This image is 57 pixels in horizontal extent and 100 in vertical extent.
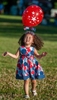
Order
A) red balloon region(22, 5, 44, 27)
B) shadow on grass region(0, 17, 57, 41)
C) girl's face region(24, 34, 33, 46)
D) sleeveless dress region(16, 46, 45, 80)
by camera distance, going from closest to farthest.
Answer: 1. sleeveless dress region(16, 46, 45, 80)
2. girl's face region(24, 34, 33, 46)
3. red balloon region(22, 5, 44, 27)
4. shadow on grass region(0, 17, 57, 41)

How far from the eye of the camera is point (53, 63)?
12023 mm

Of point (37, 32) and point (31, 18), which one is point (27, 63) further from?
point (37, 32)

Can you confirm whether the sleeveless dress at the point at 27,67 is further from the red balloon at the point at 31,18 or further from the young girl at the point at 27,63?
the red balloon at the point at 31,18

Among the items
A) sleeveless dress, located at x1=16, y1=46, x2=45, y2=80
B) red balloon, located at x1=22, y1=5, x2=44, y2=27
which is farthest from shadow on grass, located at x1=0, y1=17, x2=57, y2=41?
sleeveless dress, located at x1=16, y1=46, x2=45, y2=80

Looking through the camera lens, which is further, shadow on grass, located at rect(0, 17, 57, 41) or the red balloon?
shadow on grass, located at rect(0, 17, 57, 41)

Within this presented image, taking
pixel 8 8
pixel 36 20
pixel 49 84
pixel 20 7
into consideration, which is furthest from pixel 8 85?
pixel 8 8

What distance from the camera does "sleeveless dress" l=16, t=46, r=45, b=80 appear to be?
6975 mm

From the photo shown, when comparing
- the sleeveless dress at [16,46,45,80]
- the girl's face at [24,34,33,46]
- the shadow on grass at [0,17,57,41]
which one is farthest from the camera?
the shadow on grass at [0,17,57,41]

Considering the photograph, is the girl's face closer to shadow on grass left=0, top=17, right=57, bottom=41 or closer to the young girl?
the young girl

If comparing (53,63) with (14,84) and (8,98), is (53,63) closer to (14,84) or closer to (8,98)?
(14,84)

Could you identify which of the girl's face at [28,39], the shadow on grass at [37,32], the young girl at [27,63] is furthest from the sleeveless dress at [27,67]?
the shadow on grass at [37,32]

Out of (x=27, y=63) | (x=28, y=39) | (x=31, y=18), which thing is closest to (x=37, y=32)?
(x=31, y=18)

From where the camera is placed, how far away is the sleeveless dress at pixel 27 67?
6975mm

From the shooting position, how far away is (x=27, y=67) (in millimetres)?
7008
